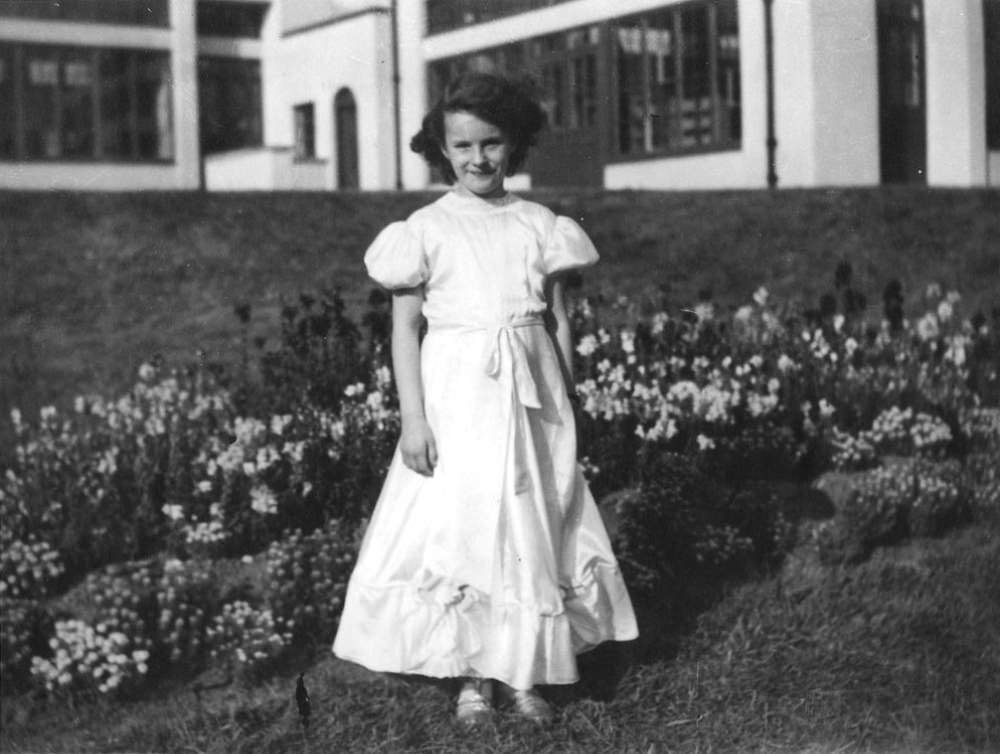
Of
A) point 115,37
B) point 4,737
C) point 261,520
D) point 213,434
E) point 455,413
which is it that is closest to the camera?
point 455,413

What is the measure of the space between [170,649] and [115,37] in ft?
62.9

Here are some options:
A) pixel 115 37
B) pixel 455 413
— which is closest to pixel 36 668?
pixel 455 413

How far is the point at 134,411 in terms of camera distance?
235 inches

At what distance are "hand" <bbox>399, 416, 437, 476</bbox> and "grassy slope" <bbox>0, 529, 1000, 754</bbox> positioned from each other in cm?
76

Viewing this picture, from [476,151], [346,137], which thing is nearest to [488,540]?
[476,151]

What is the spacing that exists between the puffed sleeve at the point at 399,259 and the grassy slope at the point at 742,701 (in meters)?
1.26

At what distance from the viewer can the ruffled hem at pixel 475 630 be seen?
350 centimetres

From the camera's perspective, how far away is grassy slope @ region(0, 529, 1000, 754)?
3.79 meters

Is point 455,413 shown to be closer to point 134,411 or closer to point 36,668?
point 36,668

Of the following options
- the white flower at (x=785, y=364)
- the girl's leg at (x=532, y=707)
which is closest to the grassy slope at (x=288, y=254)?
the white flower at (x=785, y=364)

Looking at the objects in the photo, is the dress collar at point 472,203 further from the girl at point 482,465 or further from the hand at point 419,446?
the hand at point 419,446

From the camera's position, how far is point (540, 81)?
12742mm

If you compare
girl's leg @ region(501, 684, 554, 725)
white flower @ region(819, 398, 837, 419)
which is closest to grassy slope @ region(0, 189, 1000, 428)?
white flower @ region(819, 398, 837, 419)

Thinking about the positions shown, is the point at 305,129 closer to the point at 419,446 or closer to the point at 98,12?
the point at 98,12
